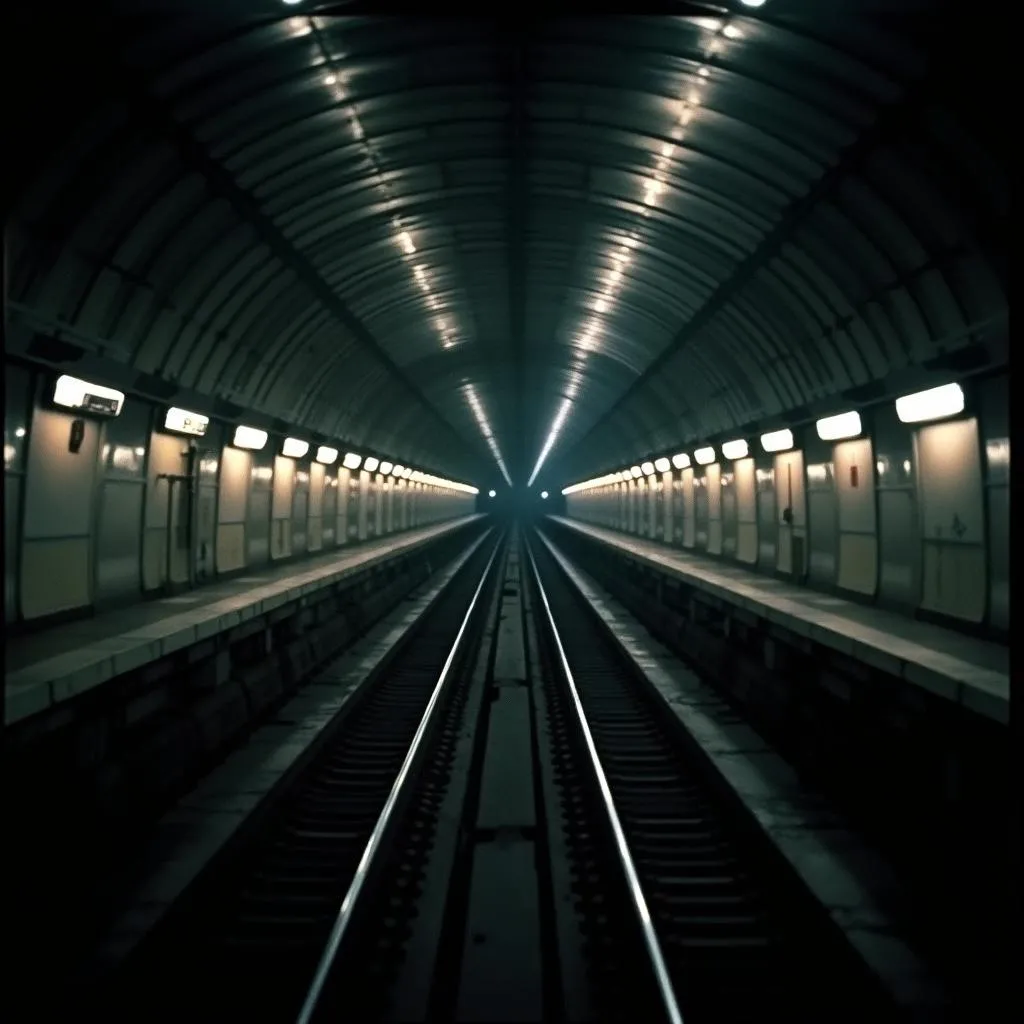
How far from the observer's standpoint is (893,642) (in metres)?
6.70

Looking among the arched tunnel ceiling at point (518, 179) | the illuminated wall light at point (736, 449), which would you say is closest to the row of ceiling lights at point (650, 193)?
the arched tunnel ceiling at point (518, 179)

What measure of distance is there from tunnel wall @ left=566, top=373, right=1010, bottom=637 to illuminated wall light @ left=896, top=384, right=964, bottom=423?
0.10 metres

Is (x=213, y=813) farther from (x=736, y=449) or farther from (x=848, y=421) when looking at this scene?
(x=736, y=449)

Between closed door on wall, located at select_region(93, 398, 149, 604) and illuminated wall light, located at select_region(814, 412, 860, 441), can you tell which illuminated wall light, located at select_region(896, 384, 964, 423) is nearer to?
illuminated wall light, located at select_region(814, 412, 860, 441)

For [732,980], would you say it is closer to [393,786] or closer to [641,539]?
[393,786]

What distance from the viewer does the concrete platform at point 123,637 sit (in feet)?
16.9

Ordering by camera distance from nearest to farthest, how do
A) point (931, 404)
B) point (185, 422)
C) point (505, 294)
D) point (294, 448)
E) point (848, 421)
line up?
1. point (931, 404)
2. point (848, 421)
3. point (185, 422)
4. point (505, 294)
5. point (294, 448)

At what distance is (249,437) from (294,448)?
224 centimetres

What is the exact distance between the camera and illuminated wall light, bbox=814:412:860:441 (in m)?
8.92

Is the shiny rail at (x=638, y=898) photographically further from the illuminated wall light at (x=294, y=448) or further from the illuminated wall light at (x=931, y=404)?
the illuminated wall light at (x=294, y=448)

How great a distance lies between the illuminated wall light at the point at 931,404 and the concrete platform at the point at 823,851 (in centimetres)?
325

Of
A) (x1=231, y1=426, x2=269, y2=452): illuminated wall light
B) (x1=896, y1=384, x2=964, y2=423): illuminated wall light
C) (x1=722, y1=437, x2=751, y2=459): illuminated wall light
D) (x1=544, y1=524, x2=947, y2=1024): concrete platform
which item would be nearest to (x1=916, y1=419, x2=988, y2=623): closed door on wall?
(x1=896, y1=384, x2=964, y2=423): illuminated wall light

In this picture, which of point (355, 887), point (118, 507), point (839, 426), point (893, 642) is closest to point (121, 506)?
point (118, 507)

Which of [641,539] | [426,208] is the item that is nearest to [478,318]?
[426,208]
